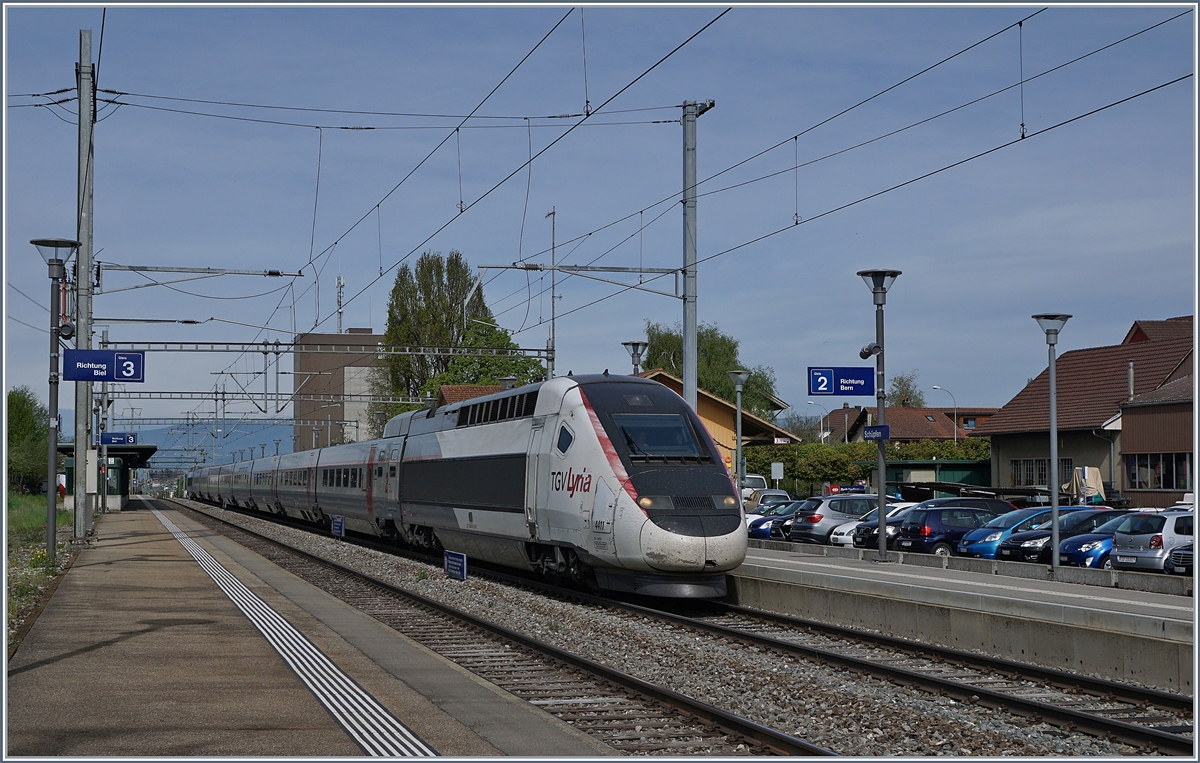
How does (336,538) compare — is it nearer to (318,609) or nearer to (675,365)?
(318,609)

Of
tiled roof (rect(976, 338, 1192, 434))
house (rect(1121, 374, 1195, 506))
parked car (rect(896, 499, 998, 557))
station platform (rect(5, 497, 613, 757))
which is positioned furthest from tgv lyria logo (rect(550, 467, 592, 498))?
tiled roof (rect(976, 338, 1192, 434))

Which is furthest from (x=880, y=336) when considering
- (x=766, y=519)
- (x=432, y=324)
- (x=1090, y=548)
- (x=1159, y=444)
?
(x=432, y=324)

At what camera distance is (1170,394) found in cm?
4297

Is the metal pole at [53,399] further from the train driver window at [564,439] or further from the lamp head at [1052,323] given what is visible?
the lamp head at [1052,323]

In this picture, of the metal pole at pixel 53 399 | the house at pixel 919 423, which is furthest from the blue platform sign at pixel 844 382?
the house at pixel 919 423

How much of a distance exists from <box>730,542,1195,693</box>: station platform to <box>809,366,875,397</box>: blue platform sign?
4.00 meters

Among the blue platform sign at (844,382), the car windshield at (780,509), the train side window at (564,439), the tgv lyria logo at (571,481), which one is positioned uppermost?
the blue platform sign at (844,382)

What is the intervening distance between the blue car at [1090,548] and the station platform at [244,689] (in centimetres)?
1458

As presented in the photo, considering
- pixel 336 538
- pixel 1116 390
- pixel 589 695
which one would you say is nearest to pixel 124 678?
pixel 589 695

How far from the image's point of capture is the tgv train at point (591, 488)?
1639 cm

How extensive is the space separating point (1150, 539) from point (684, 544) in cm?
1084

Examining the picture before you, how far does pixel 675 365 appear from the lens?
91875 millimetres

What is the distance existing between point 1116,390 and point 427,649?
41.4 m

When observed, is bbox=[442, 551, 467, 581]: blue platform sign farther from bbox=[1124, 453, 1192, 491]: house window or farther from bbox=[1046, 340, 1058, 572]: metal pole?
bbox=[1124, 453, 1192, 491]: house window
